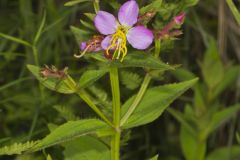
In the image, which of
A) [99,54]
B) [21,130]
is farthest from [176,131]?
[99,54]

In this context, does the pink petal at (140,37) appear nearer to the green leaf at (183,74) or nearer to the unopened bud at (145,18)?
the unopened bud at (145,18)

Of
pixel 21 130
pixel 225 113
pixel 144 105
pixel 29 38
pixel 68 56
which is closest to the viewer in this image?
pixel 144 105

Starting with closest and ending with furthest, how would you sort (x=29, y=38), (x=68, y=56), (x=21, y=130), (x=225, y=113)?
1. (x=225, y=113)
2. (x=21, y=130)
3. (x=29, y=38)
4. (x=68, y=56)

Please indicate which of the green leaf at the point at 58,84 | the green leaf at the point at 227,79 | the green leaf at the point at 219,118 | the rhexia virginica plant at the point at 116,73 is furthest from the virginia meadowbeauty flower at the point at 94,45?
the green leaf at the point at 227,79

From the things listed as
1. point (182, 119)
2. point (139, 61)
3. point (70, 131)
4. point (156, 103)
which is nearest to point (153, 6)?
point (139, 61)

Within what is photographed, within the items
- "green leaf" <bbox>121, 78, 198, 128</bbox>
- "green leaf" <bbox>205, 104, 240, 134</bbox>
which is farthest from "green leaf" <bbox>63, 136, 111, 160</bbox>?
"green leaf" <bbox>205, 104, 240, 134</bbox>

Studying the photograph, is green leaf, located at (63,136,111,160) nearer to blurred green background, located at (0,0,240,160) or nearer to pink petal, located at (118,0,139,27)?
blurred green background, located at (0,0,240,160)

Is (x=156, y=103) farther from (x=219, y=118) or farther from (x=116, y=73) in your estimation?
(x=219, y=118)

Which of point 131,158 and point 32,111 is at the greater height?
point 32,111

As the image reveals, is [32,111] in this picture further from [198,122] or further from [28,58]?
[198,122]
